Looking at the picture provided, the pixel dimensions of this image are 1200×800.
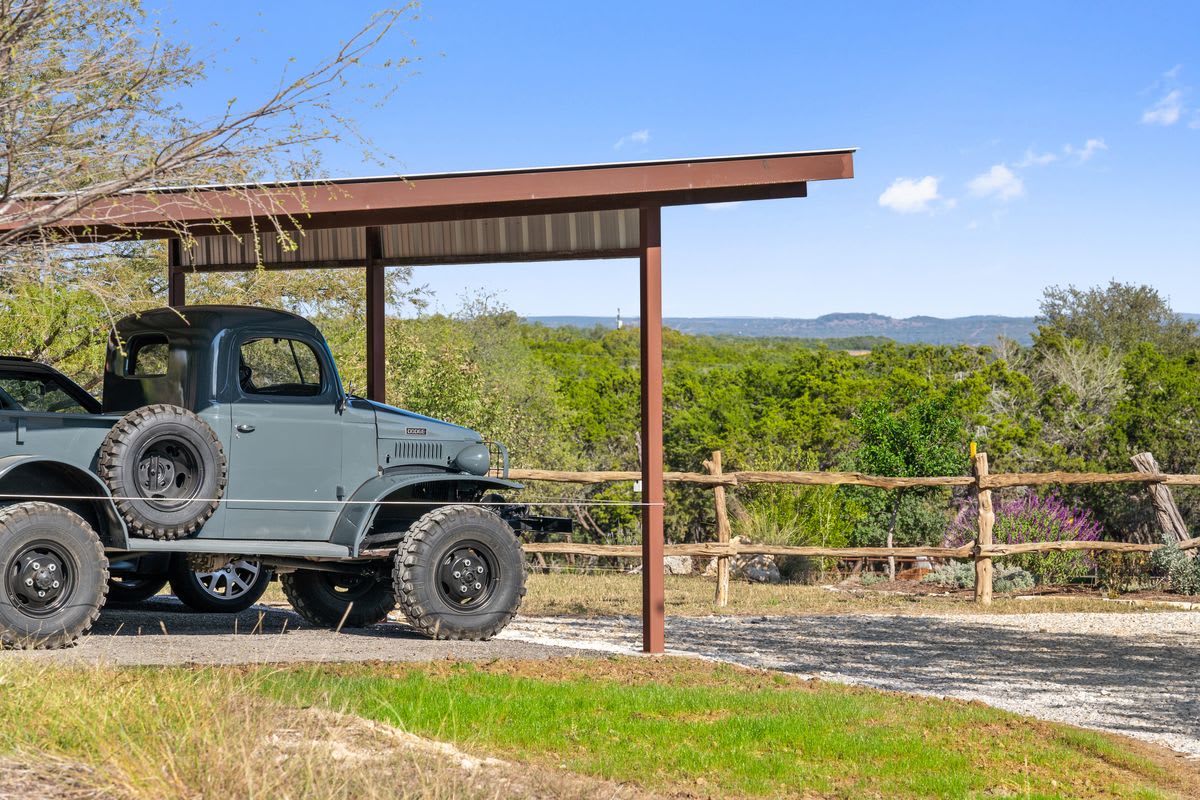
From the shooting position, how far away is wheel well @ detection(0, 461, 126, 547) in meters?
8.74

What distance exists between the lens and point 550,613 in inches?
513

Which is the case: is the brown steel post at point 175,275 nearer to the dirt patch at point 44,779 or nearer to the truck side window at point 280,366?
the truck side window at point 280,366

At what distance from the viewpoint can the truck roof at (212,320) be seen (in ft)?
31.9

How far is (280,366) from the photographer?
10.3 meters

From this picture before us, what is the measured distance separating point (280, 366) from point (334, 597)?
2.05 metres

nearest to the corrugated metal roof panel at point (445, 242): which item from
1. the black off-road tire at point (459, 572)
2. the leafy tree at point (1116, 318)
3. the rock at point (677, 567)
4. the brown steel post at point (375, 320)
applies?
the brown steel post at point (375, 320)

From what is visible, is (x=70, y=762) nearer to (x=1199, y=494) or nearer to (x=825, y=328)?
(x=1199, y=494)

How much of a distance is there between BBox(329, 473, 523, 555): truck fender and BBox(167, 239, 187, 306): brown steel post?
128 inches

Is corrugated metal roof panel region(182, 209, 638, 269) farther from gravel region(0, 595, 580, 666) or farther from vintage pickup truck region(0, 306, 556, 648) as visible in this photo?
gravel region(0, 595, 580, 666)

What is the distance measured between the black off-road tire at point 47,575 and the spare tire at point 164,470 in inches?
12.6

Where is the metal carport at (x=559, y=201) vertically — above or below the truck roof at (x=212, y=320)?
above

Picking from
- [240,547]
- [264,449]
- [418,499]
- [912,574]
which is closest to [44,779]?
[240,547]

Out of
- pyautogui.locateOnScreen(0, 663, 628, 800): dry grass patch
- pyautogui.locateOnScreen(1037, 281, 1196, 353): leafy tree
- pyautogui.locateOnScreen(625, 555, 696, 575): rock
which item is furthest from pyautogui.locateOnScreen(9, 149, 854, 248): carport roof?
pyautogui.locateOnScreen(1037, 281, 1196, 353): leafy tree

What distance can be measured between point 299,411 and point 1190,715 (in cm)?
625
